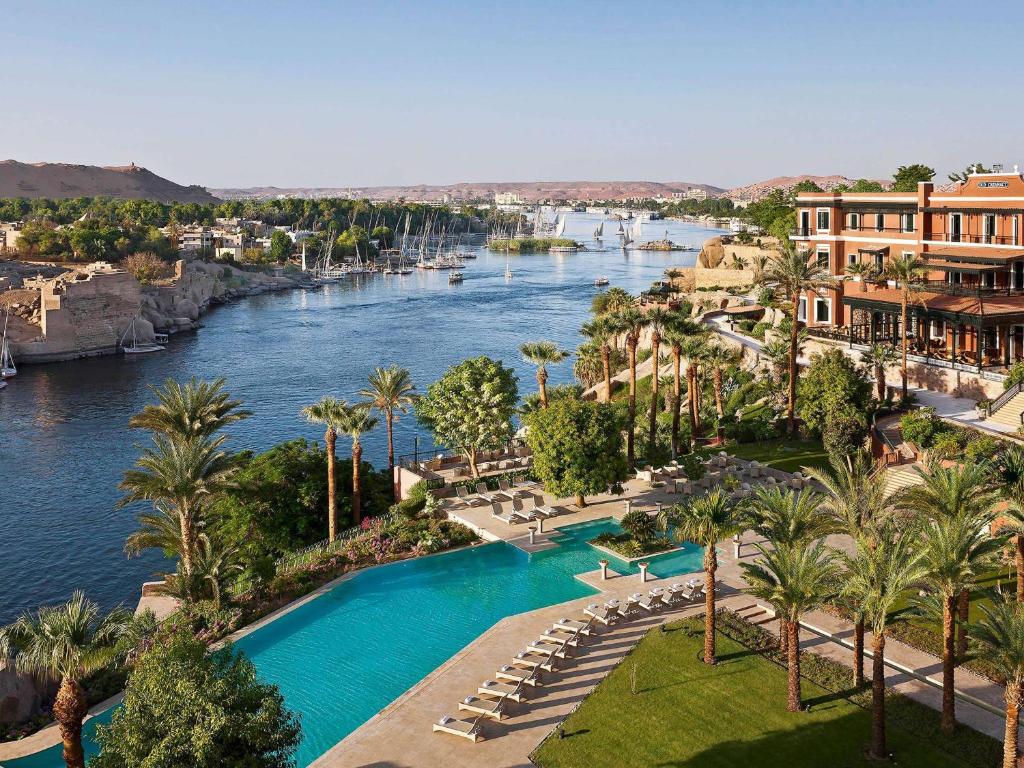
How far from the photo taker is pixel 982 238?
4338 centimetres

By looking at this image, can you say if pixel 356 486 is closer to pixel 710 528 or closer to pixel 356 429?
pixel 356 429

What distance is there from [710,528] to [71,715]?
12.9 metres

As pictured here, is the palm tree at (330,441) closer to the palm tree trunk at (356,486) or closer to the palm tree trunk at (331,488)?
the palm tree trunk at (331,488)

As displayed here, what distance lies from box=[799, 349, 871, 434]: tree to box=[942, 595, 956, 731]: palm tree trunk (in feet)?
57.5

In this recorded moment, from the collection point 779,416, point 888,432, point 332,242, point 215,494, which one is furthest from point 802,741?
point 332,242

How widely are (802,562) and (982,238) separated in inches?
1243

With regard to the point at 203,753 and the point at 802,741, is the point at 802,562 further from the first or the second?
the point at 203,753

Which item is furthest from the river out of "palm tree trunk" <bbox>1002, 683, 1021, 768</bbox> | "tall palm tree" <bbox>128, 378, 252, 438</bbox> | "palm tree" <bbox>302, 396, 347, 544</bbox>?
"palm tree trunk" <bbox>1002, 683, 1021, 768</bbox>

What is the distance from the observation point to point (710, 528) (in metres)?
20.5

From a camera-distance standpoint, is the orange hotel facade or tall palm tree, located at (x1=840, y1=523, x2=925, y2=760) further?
the orange hotel facade

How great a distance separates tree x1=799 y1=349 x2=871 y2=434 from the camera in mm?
35375

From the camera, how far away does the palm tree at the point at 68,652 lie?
15.1 metres

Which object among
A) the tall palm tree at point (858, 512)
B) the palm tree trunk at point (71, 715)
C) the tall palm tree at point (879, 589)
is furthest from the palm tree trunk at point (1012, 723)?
the palm tree trunk at point (71, 715)

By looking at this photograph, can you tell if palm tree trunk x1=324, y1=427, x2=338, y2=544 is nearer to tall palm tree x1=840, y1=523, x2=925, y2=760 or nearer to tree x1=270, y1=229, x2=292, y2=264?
tall palm tree x1=840, y1=523, x2=925, y2=760
